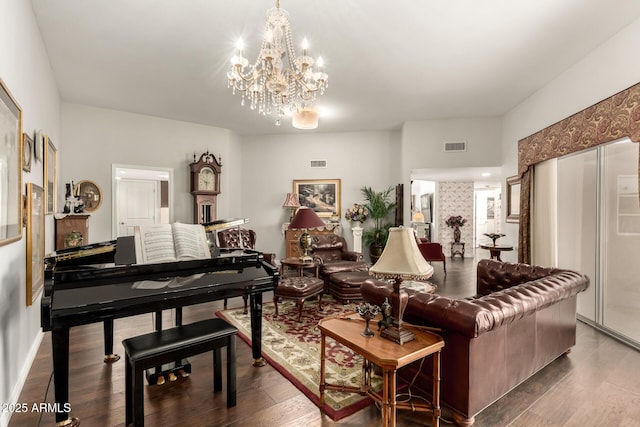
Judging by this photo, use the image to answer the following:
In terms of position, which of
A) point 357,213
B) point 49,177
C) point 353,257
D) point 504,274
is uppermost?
point 49,177

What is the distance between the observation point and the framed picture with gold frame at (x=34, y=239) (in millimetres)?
2762

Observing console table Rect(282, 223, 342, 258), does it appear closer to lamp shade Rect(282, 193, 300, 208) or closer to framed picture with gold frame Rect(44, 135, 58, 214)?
lamp shade Rect(282, 193, 300, 208)

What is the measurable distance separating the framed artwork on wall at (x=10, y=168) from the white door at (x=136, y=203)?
5531mm

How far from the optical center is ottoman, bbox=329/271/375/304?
447 centimetres

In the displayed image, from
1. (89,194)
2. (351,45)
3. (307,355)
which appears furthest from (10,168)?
(89,194)

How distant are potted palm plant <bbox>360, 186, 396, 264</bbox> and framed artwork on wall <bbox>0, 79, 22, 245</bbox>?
567 cm

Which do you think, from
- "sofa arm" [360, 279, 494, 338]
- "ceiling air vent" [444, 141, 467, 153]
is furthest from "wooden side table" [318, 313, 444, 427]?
"ceiling air vent" [444, 141, 467, 153]

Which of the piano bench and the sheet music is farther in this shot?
the sheet music

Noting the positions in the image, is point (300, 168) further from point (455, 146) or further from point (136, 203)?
point (136, 203)

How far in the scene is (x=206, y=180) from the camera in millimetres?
6512

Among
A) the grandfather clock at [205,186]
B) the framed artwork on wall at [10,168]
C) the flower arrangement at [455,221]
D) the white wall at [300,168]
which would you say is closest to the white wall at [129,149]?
the grandfather clock at [205,186]

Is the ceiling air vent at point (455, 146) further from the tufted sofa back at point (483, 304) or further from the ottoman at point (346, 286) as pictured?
the tufted sofa back at point (483, 304)

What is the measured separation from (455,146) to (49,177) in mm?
6578

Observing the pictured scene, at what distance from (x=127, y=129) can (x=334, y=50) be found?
4365 millimetres
